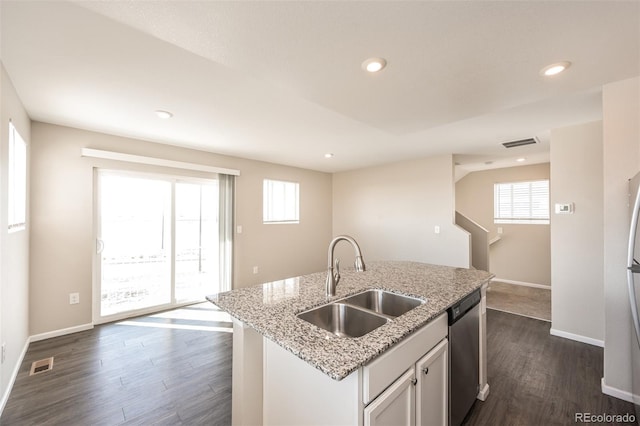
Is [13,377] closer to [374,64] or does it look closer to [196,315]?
[196,315]

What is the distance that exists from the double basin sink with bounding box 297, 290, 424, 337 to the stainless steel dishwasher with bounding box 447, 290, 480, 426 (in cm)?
27

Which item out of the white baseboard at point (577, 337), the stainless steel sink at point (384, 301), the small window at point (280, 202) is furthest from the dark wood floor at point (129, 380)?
the white baseboard at point (577, 337)

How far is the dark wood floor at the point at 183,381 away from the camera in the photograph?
5.93 feet

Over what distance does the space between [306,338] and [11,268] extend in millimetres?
2696

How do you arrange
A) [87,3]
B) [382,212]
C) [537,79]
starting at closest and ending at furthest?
[87,3], [537,79], [382,212]

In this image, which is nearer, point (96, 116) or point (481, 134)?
point (96, 116)

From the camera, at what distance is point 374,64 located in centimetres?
159

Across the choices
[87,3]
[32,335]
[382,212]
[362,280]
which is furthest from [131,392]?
[382,212]

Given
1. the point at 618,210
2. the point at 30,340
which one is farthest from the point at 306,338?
the point at 30,340

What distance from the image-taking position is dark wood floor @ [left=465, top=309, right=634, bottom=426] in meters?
1.82

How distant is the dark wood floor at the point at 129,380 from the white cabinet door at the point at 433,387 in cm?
130

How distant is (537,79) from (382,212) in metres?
3.57

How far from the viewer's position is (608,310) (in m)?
2.04

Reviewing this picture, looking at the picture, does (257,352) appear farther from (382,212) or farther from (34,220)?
(382,212)
